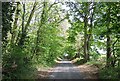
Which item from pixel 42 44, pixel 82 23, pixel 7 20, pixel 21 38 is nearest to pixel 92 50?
pixel 82 23

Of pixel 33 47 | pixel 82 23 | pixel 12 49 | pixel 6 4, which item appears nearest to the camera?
pixel 6 4

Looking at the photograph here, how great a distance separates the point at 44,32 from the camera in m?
24.5

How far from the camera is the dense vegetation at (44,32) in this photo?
1379 cm

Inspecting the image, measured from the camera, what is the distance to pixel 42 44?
82.2 feet

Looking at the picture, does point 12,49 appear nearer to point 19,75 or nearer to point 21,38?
point 19,75

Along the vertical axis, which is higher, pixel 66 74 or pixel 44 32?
pixel 44 32

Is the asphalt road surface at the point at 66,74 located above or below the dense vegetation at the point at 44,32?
below

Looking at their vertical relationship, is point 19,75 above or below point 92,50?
above

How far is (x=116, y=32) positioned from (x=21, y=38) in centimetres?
729

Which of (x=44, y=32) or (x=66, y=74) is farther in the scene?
(x=44, y=32)

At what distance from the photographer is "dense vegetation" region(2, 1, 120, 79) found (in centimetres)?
1379

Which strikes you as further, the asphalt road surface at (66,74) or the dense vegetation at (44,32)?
the asphalt road surface at (66,74)

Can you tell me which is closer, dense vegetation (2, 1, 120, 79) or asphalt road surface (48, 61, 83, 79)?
dense vegetation (2, 1, 120, 79)

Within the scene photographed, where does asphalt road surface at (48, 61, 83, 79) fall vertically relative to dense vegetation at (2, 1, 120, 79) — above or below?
below
